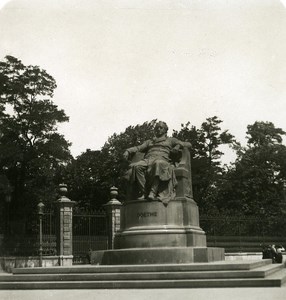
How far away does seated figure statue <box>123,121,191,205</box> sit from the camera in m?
15.4

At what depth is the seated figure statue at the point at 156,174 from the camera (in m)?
15.4

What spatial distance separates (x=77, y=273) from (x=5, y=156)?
2277cm

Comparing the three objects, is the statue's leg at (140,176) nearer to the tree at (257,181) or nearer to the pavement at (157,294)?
the pavement at (157,294)

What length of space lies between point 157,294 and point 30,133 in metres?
28.8

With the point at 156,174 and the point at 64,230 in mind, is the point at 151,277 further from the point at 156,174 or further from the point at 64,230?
the point at 64,230

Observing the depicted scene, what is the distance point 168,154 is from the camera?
16.4m

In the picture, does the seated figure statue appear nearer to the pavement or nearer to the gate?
the pavement

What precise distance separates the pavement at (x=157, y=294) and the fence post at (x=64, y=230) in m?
14.2

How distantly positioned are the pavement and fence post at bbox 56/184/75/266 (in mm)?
14239

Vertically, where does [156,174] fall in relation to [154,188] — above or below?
above

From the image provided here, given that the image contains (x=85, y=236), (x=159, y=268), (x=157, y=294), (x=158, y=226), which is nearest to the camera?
(x=157, y=294)

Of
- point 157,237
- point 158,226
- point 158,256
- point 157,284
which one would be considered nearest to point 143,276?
point 157,284

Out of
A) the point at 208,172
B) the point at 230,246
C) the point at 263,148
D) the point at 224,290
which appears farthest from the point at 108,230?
the point at 263,148

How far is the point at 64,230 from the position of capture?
26.5m
